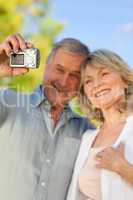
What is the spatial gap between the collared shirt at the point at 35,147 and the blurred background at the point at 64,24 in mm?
96

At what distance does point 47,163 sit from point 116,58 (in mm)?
559

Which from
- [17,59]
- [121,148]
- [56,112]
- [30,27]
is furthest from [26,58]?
[121,148]

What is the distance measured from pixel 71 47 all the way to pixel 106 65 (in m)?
0.19

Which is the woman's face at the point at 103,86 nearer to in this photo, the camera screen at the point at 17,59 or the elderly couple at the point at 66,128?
the elderly couple at the point at 66,128

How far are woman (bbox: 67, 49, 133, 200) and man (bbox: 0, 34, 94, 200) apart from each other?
5cm

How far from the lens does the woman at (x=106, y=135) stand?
166 centimetres

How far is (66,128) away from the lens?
1.80 meters

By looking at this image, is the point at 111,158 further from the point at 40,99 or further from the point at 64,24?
the point at 64,24

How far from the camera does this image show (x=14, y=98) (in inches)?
70.6

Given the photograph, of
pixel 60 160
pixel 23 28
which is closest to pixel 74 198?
pixel 60 160

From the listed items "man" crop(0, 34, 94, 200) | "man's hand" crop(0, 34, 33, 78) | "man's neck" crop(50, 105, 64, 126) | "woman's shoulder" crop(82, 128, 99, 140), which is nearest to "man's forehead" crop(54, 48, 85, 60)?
"man" crop(0, 34, 94, 200)

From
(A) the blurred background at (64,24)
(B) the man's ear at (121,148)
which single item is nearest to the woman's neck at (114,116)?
(B) the man's ear at (121,148)

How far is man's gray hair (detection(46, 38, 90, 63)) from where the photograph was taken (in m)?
A: 1.79

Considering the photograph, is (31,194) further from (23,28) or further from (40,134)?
(23,28)
